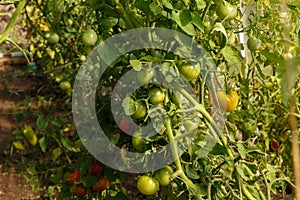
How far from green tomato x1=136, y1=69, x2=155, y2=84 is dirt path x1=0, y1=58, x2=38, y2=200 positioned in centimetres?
141

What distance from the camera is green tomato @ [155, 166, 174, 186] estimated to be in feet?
4.38

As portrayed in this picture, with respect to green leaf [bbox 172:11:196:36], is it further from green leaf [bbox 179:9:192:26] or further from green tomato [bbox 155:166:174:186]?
green tomato [bbox 155:166:174:186]

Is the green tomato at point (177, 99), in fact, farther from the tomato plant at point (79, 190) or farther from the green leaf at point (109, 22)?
the tomato plant at point (79, 190)

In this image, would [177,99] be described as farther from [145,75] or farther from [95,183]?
[95,183]

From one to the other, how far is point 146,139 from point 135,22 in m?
0.29

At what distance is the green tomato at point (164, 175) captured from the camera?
52.6 inches

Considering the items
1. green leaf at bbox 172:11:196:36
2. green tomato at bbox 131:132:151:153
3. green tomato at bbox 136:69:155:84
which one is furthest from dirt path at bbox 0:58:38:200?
green leaf at bbox 172:11:196:36

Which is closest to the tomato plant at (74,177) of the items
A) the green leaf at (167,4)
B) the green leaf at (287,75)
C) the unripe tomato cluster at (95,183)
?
the unripe tomato cluster at (95,183)

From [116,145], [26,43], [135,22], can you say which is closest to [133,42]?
[135,22]

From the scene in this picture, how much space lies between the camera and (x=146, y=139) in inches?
52.9

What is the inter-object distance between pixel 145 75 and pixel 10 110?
237 cm

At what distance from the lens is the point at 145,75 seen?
4.17 ft

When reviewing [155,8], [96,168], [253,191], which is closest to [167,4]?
[155,8]

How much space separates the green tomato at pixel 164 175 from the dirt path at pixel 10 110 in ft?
4.29
